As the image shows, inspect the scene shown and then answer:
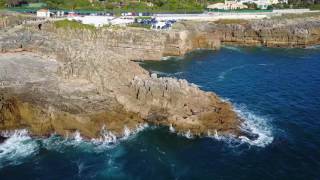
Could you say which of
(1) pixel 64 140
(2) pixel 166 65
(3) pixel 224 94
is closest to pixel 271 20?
(2) pixel 166 65

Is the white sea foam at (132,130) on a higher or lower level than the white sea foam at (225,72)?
lower

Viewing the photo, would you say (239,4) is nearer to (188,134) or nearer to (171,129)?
(171,129)

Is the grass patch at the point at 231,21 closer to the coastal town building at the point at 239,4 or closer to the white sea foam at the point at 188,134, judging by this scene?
the coastal town building at the point at 239,4

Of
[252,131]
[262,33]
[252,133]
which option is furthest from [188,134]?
[262,33]

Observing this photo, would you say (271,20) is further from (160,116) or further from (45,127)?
(45,127)

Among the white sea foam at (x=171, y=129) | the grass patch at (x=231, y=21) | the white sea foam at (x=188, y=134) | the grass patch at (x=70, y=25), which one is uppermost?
the grass patch at (x=231, y=21)

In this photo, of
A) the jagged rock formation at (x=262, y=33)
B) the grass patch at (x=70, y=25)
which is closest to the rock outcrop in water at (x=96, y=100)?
the grass patch at (x=70, y=25)

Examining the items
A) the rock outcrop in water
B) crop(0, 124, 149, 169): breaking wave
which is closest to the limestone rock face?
the rock outcrop in water
